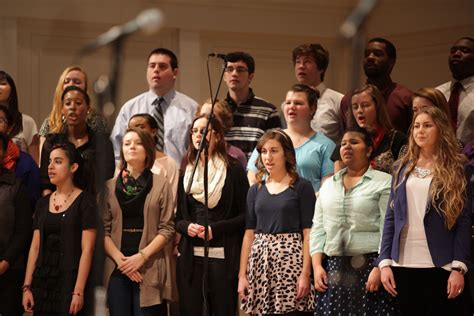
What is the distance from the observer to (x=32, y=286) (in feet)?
13.6

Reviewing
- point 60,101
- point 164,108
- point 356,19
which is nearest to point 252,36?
point 164,108

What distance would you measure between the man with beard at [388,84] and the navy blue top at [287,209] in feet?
1.70

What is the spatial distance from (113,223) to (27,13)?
219 centimetres

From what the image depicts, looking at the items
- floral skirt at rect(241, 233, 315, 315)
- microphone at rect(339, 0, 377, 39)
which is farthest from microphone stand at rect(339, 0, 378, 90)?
floral skirt at rect(241, 233, 315, 315)

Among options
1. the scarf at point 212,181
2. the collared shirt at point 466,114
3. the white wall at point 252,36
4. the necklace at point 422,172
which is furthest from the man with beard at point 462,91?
the white wall at point 252,36

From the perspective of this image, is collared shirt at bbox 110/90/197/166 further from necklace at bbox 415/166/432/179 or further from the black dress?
necklace at bbox 415/166/432/179

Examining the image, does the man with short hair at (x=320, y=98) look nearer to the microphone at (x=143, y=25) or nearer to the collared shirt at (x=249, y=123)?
the collared shirt at (x=249, y=123)

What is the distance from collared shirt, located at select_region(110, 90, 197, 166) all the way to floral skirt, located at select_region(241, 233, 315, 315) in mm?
927

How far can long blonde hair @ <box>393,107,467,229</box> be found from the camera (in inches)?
135

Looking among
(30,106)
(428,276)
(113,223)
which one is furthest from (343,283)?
(30,106)

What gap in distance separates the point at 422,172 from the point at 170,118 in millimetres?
1539

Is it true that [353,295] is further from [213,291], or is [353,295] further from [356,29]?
[356,29]

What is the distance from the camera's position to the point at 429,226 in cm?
345

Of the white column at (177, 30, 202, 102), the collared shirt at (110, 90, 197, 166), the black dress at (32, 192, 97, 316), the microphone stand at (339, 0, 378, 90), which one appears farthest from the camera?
the white column at (177, 30, 202, 102)
